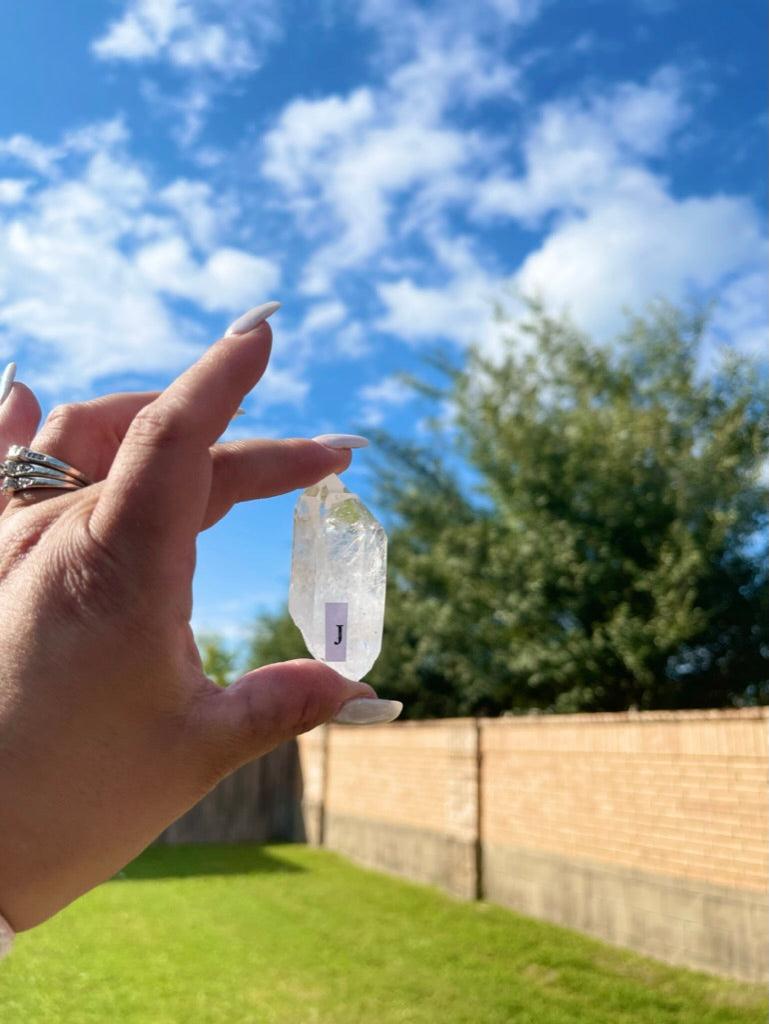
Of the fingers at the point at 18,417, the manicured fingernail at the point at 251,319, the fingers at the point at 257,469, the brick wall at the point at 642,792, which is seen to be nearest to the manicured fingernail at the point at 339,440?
the fingers at the point at 257,469

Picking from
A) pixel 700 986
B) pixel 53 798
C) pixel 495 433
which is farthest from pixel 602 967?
pixel 495 433

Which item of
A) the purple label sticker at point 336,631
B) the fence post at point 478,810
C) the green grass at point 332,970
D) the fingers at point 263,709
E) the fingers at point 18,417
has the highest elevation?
Answer: the fingers at point 18,417

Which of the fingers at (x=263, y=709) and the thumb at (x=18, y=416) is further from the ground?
the thumb at (x=18, y=416)

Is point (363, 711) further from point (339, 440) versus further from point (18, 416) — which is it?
point (18, 416)

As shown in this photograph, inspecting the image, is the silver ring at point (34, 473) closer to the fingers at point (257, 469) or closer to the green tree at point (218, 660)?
the fingers at point (257, 469)

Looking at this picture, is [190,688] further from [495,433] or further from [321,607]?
[495,433]

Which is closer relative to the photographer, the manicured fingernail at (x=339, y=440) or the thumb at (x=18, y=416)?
the manicured fingernail at (x=339, y=440)

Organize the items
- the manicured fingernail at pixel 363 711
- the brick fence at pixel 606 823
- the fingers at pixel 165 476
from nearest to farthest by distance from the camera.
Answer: the fingers at pixel 165 476, the manicured fingernail at pixel 363 711, the brick fence at pixel 606 823

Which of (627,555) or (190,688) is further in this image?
(627,555)
